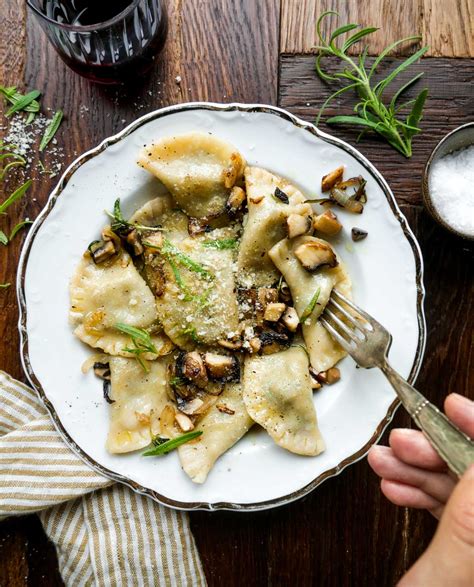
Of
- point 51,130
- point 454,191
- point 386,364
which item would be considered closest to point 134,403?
point 386,364

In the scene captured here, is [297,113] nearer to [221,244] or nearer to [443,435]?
[221,244]

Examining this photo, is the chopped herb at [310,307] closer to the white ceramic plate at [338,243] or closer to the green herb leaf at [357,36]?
the white ceramic plate at [338,243]

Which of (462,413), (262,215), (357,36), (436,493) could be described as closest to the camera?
(462,413)

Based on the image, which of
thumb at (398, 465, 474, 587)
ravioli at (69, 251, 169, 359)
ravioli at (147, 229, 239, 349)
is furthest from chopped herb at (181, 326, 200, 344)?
thumb at (398, 465, 474, 587)

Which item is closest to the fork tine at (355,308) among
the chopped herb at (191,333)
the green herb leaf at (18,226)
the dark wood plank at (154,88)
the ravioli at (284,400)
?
the ravioli at (284,400)

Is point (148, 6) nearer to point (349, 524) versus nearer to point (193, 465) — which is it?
point (193, 465)
